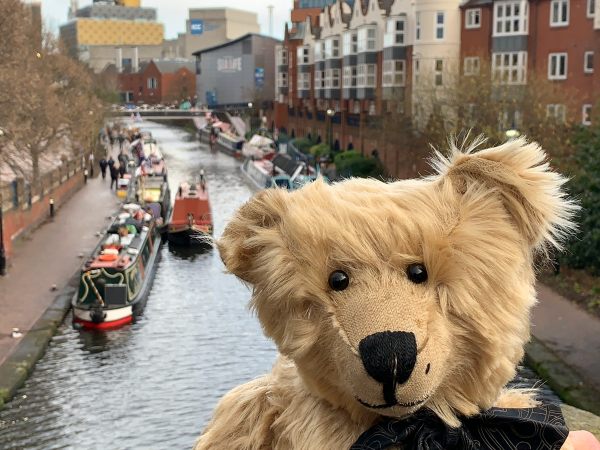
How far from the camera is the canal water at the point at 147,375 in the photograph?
546 inches

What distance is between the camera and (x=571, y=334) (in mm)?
17984

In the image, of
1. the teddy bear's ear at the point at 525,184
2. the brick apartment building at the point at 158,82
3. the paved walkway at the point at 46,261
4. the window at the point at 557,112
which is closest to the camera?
the teddy bear's ear at the point at 525,184

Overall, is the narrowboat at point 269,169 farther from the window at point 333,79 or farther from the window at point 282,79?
the window at point 282,79

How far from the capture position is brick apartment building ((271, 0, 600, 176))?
99.1 feet

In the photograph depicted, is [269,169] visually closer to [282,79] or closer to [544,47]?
[544,47]

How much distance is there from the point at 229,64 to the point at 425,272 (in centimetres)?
10171

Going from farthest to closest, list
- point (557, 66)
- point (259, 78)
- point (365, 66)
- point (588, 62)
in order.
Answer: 1. point (259, 78)
2. point (365, 66)
3. point (557, 66)
4. point (588, 62)

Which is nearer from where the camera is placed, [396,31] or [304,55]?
[396,31]

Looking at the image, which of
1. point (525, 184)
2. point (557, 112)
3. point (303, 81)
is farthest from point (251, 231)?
point (303, 81)

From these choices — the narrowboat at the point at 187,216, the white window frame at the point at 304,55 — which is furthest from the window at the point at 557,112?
the white window frame at the point at 304,55

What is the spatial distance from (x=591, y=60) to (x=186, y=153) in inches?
1753

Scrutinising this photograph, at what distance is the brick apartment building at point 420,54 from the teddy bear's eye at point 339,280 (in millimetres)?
25231

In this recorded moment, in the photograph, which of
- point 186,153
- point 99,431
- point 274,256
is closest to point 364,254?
point 274,256

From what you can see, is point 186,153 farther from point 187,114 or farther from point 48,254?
point 48,254
